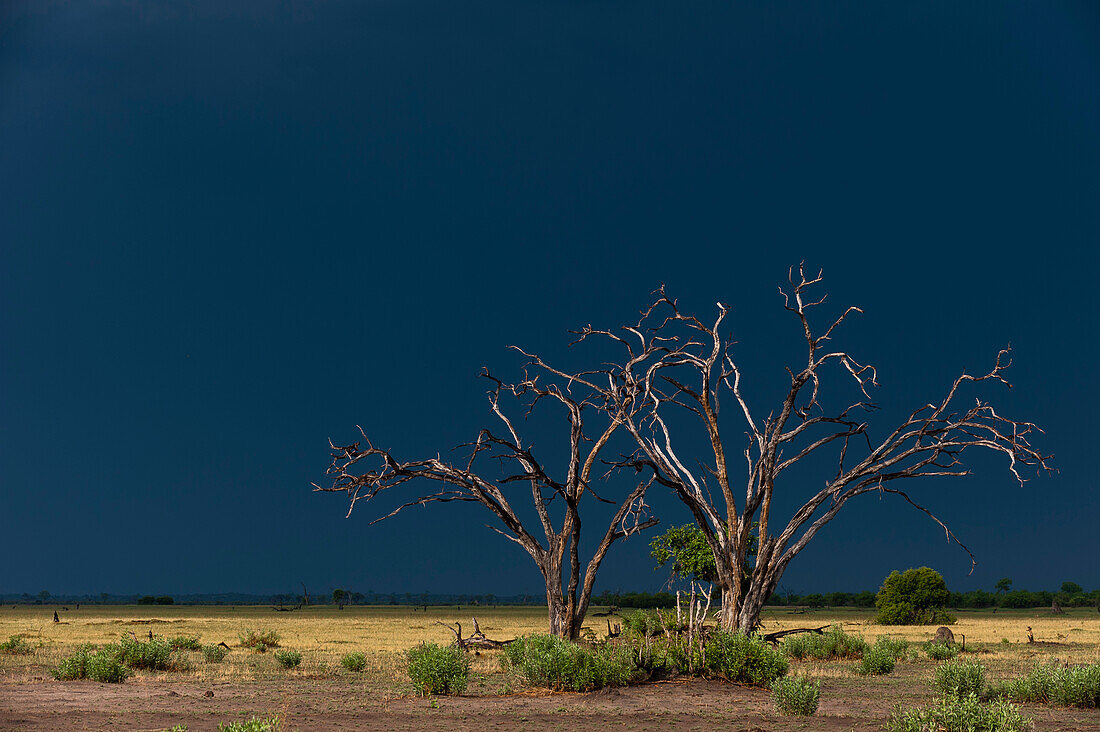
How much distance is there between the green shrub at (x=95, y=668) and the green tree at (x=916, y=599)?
56.3 meters

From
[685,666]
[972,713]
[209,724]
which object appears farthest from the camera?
[685,666]

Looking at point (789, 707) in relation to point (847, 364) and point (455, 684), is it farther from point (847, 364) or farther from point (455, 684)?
point (847, 364)

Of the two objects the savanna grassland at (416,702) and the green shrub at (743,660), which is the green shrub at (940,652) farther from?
the green shrub at (743,660)

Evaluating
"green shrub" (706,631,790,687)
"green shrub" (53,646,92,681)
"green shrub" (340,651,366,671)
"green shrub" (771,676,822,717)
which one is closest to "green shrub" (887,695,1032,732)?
"green shrub" (771,676,822,717)

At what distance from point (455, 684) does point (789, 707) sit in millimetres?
6617

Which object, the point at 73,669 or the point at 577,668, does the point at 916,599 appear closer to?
the point at 577,668

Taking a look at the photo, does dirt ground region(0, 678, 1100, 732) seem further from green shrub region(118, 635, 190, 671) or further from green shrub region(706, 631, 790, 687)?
green shrub region(118, 635, 190, 671)

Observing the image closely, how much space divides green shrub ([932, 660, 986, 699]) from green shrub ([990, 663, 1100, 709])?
0.32m

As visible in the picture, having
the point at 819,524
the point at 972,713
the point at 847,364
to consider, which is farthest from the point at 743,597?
the point at 972,713

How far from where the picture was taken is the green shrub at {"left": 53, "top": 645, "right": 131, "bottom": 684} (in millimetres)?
19141

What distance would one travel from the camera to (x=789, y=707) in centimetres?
1371

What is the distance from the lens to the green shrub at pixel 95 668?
19.1m

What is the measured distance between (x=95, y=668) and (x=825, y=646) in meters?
20.2

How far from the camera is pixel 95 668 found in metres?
19.4
